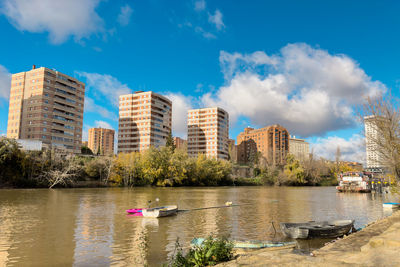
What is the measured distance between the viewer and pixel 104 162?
76.6 meters

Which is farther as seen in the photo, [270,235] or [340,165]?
[340,165]

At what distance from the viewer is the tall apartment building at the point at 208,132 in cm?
16612

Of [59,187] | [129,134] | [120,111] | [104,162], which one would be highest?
[120,111]

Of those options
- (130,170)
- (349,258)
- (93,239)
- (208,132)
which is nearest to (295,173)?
(130,170)

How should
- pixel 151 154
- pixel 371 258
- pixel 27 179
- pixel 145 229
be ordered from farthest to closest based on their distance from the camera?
pixel 151 154
pixel 27 179
pixel 145 229
pixel 371 258

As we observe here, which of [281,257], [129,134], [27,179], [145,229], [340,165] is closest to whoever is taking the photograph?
[281,257]

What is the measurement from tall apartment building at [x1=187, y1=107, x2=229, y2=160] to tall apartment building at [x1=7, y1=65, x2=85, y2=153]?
7364 centimetres

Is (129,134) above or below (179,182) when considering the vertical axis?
above

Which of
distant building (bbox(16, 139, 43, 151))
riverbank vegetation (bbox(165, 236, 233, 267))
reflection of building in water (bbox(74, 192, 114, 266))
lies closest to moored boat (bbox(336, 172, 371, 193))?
reflection of building in water (bbox(74, 192, 114, 266))

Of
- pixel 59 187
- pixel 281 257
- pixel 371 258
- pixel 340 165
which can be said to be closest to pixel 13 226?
pixel 281 257

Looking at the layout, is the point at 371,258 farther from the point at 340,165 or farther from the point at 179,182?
the point at 340,165

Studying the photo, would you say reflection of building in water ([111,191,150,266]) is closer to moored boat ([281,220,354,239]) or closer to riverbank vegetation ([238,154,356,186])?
moored boat ([281,220,354,239])

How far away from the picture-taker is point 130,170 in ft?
261

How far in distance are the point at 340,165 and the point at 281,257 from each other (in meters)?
163
